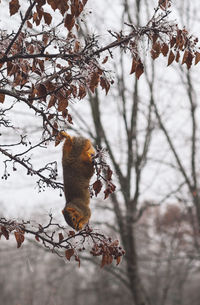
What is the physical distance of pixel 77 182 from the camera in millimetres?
2504

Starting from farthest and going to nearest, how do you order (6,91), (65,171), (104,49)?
(65,171)
(6,91)
(104,49)

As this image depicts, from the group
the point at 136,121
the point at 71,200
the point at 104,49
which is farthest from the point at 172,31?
the point at 136,121

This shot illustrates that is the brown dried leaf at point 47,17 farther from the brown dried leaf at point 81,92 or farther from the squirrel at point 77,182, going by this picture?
the squirrel at point 77,182

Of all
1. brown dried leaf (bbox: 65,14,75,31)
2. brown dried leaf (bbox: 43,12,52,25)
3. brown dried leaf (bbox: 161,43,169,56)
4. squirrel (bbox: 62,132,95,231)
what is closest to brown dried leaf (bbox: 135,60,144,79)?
brown dried leaf (bbox: 161,43,169,56)

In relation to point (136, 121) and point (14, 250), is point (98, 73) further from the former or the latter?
point (14, 250)

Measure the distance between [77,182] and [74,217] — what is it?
24cm

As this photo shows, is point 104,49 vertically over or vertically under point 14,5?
under

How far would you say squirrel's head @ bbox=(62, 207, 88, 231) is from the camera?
245 centimetres

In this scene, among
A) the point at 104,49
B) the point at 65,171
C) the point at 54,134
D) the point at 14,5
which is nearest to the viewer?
the point at 14,5

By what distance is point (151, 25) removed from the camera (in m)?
2.02

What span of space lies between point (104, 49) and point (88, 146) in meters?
0.82

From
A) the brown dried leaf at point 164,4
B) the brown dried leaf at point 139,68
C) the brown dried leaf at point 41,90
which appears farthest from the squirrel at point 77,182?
the brown dried leaf at point 164,4

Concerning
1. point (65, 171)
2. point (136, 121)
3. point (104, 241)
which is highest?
point (136, 121)

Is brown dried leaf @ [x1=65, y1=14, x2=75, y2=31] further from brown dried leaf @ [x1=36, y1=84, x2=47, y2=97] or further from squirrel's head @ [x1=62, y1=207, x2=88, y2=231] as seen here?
squirrel's head @ [x1=62, y1=207, x2=88, y2=231]
